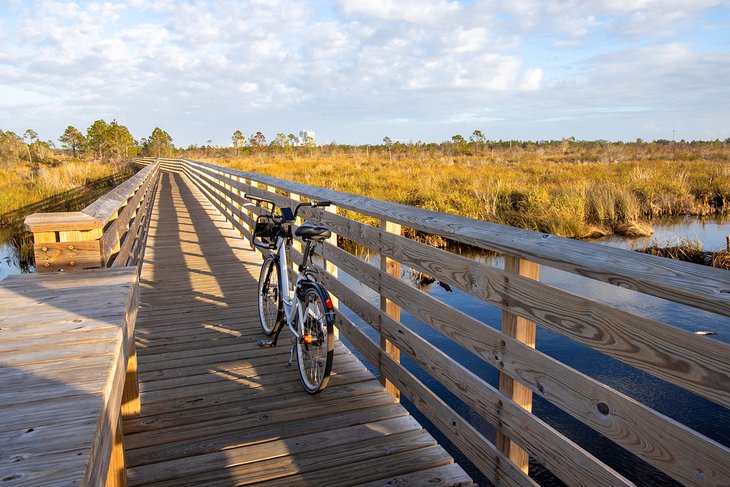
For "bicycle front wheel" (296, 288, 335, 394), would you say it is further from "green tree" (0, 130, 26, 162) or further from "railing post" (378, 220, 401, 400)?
"green tree" (0, 130, 26, 162)

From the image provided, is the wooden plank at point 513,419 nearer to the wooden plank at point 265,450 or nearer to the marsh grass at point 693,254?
the wooden plank at point 265,450

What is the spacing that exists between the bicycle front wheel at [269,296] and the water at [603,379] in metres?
1.85

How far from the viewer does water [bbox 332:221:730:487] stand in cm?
450

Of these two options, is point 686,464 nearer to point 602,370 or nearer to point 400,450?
→ point 400,450

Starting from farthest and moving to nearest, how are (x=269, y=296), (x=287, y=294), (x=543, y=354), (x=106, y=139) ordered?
(x=106, y=139), (x=269, y=296), (x=287, y=294), (x=543, y=354)

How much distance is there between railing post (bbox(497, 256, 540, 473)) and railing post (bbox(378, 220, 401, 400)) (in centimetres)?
110

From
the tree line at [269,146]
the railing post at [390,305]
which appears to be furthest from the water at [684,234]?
the tree line at [269,146]

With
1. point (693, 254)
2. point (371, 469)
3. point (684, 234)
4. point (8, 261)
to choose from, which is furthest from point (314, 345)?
point (8, 261)

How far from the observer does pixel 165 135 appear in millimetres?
87438

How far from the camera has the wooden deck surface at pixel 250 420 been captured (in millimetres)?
2641

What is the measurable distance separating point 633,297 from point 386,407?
6039mm

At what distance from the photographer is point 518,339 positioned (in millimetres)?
2223

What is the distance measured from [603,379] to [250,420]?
4.10 m

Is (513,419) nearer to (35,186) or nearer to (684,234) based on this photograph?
(684,234)
